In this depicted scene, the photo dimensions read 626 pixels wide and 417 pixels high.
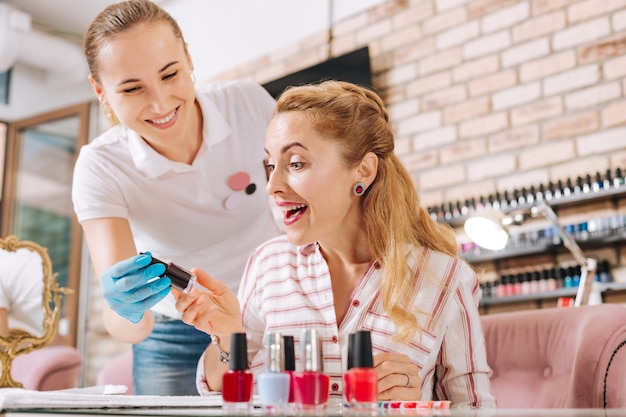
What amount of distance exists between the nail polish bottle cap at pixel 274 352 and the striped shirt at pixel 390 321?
1.27 feet

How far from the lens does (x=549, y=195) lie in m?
2.90

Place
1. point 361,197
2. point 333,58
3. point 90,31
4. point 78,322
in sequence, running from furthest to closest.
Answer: point 78,322
point 333,58
point 90,31
point 361,197

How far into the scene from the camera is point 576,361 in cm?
140

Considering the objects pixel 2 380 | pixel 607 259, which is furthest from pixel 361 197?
pixel 607 259

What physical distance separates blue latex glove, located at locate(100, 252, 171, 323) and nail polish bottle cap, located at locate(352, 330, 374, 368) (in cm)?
37

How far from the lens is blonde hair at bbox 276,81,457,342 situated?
1292mm

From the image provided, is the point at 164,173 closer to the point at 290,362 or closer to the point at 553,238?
the point at 290,362

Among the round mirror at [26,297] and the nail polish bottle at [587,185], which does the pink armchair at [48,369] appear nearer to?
the round mirror at [26,297]

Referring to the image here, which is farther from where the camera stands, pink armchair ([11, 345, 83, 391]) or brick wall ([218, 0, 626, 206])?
brick wall ([218, 0, 626, 206])

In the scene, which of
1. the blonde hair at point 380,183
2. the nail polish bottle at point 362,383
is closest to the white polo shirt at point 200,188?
the blonde hair at point 380,183

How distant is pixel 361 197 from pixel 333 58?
2.49m

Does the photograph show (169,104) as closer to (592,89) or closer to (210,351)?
(210,351)

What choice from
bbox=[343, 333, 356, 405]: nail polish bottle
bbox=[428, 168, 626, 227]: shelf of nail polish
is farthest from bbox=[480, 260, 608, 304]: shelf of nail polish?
bbox=[343, 333, 356, 405]: nail polish bottle

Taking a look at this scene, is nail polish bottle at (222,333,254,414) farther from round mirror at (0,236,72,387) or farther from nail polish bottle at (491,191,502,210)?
nail polish bottle at (491,191,502,210)
